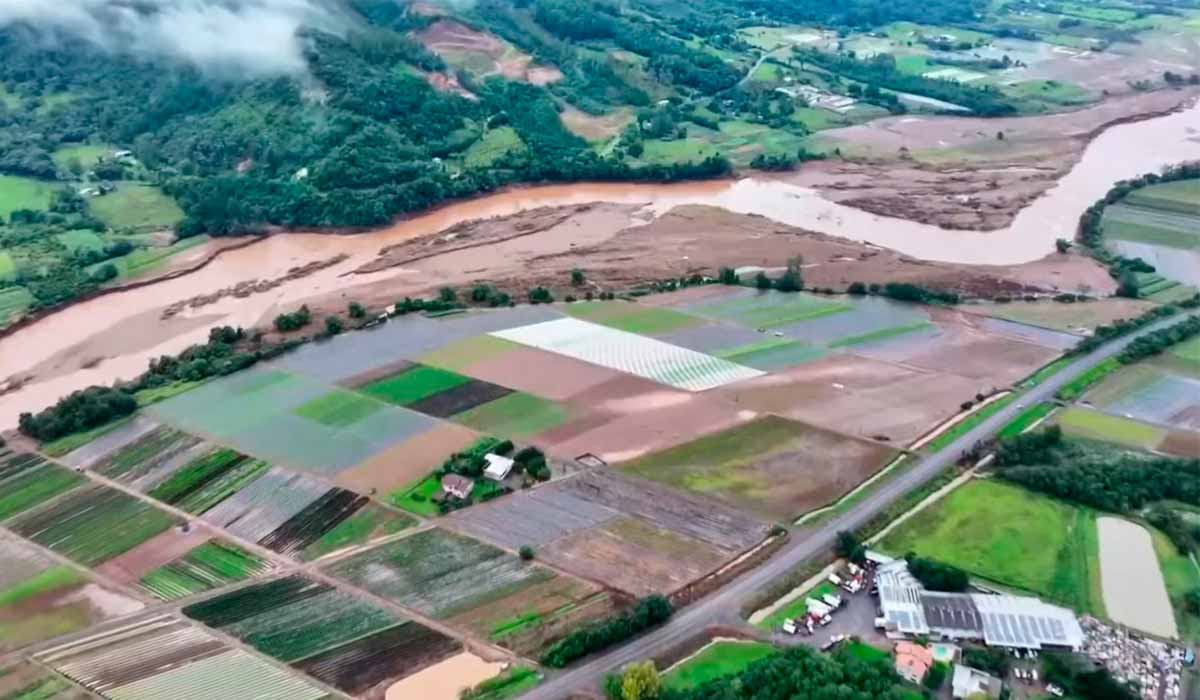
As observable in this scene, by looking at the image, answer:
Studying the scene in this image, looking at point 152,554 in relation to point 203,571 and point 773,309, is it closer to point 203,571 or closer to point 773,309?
point 203,571

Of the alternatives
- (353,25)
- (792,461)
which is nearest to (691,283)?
(792,461)

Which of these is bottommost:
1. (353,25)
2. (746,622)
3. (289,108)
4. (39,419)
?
(746,622)

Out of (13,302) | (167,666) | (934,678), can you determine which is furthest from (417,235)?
(934,678)

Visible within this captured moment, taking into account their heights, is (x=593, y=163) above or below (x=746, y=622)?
above

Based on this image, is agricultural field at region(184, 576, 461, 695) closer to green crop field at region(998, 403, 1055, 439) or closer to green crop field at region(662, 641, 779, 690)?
green crop field at region(662, 641, 779, 690)

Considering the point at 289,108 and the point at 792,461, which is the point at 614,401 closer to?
the point at 792,461

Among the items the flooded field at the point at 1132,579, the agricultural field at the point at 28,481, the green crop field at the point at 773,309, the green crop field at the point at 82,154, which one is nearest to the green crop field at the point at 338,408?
the agricultural field at the point at 28,481

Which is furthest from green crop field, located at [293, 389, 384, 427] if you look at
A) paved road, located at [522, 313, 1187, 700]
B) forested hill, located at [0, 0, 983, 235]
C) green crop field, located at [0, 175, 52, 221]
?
green crop field, located at [0, 175, 52, 221]
